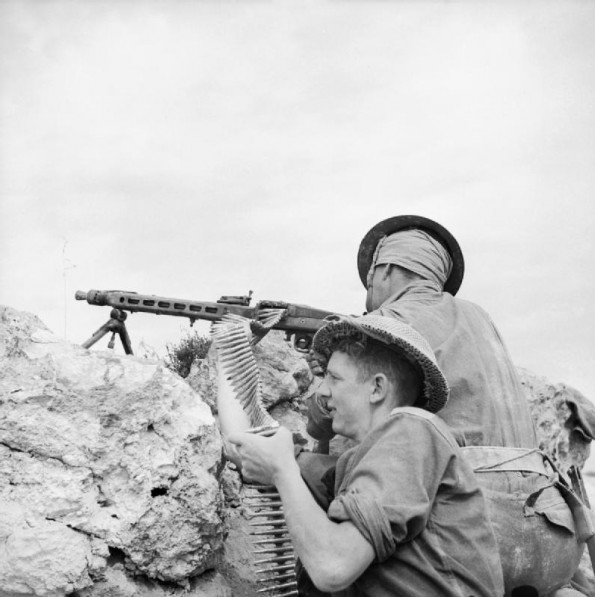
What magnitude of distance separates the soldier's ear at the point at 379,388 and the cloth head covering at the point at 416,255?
184 cm

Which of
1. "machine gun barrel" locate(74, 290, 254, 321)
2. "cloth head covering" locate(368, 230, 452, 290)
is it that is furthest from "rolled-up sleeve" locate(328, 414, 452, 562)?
"machine gun barrel" locate(74, 290, 254, 321)

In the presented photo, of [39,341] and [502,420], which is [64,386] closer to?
[39,341]

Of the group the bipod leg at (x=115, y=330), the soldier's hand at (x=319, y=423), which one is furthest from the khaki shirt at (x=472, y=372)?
the bipod leg at (x=115, y=330)

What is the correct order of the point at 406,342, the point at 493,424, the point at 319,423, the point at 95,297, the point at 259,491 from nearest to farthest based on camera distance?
the point at 406,342
the point at 259,491
the point at 493,424
the point at 319,423
the point at 95,297

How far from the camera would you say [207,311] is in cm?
644

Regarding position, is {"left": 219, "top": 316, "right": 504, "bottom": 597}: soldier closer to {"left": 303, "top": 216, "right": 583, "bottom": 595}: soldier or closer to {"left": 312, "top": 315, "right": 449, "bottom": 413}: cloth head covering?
{"left": 312, "top": 315, "right": 449, "bottom": 413}: cloth head covering

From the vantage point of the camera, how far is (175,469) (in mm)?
3922

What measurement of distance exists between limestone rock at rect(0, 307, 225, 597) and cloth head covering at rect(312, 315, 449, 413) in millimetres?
1227

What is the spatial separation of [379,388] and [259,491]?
945 millimetres

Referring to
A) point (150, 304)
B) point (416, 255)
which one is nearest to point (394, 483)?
point (416, 255)

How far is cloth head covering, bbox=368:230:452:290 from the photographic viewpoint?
4816mm

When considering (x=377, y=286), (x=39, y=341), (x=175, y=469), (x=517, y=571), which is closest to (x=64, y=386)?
(x=39, y=341)

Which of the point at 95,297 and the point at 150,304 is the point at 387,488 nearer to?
the point at 150,304

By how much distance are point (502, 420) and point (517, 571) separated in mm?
726
